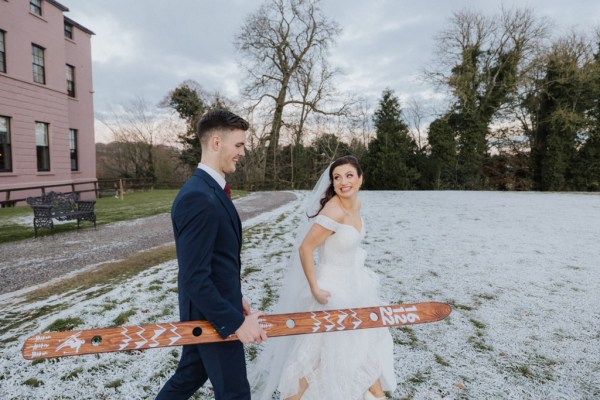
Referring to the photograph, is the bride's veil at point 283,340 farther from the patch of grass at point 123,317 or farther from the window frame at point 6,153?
the window frame at point 6,153

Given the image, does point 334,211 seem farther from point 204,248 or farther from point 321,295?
point 204,248

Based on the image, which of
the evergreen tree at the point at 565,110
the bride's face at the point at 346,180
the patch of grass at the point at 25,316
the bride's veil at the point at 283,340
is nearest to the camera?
the bride's face at the point at 346,180

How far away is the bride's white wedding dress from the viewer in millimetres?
2301

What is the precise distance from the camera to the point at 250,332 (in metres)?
1.53

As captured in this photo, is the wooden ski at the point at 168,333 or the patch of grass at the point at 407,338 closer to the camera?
the wooden ski at the point at 168,333

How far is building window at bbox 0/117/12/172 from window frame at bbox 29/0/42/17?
220 inches

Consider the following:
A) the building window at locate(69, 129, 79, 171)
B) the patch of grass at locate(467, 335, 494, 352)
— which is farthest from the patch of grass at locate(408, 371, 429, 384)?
the building window at locate(69, 129, 79, 171)

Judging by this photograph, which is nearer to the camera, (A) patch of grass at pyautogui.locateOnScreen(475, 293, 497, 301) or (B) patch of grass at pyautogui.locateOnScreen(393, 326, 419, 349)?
(B) patch of grass at pyautogui.locateOnScreen(393, 326, 419, 349)

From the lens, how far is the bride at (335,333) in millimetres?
2305

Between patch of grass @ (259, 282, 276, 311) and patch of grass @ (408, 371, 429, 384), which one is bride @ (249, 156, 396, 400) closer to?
patch of grass @ (408, 371, 429, 384)

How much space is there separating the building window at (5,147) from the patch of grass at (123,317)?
15.5 meters

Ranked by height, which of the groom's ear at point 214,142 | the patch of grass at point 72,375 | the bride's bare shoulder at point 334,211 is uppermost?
the groom's ear at point 214,142

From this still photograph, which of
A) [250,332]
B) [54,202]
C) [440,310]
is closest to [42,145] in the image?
[54,202]

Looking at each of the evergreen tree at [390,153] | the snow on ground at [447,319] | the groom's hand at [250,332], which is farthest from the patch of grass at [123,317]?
the evergreen tree at [390,153]
